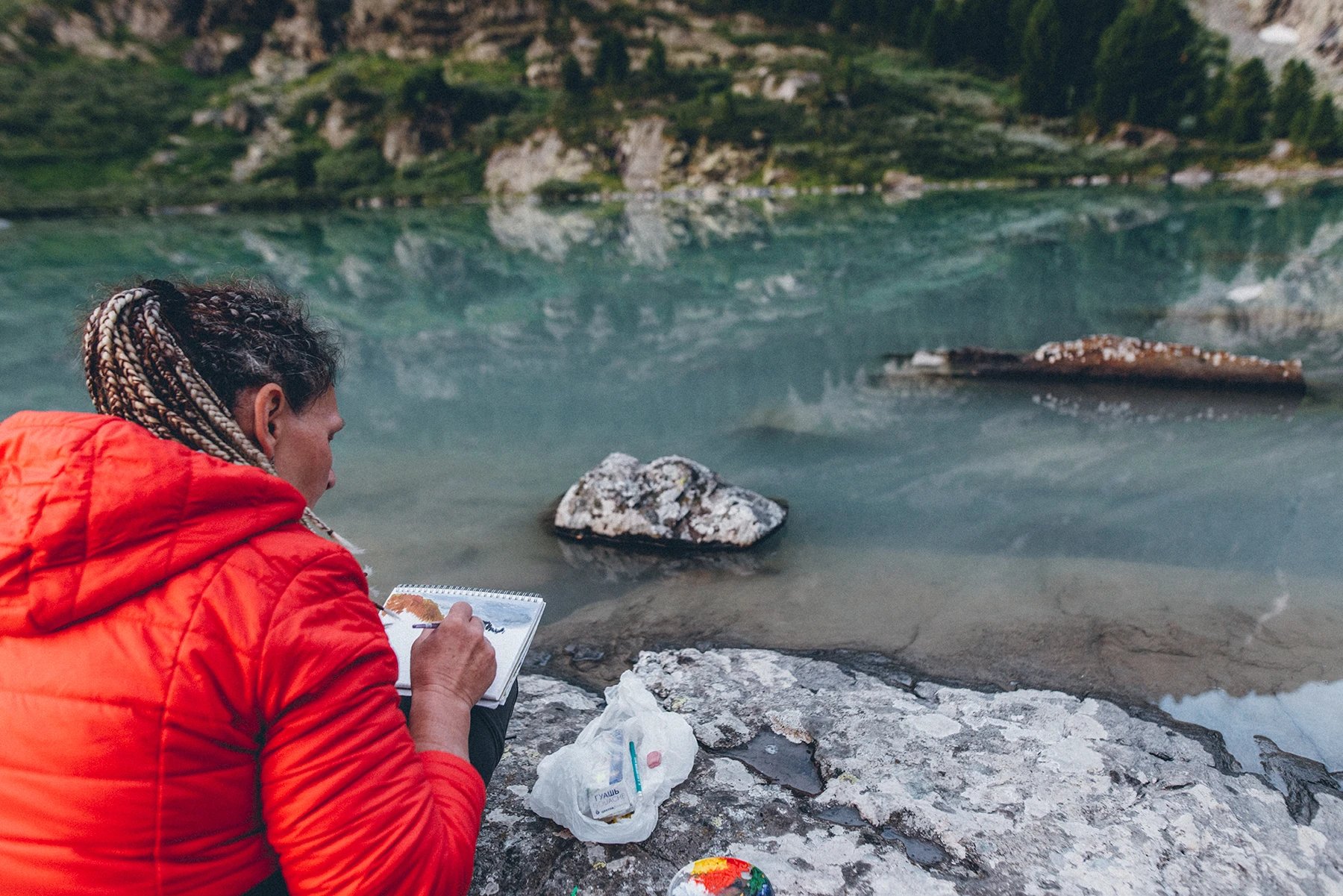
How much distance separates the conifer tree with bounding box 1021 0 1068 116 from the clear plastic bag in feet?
315

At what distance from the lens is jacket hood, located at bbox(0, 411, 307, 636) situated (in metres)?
1.32

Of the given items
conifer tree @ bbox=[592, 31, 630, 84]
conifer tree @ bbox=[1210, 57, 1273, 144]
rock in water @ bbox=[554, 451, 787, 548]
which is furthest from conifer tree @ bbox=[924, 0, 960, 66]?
rock in water @ bbox=[554, 451, 787, 548]

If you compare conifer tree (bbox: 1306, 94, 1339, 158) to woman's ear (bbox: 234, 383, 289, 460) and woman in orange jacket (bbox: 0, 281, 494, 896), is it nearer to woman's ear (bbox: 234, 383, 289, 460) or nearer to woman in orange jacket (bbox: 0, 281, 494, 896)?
woman's ear (bbox: 234, 383, 289, 460)

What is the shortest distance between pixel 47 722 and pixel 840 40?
437 feet

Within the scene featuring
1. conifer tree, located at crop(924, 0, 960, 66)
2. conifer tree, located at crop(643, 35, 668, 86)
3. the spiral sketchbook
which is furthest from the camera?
conifer tree, located at crop(924, 0, 960, 66)

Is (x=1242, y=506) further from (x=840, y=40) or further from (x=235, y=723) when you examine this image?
(x=840, y=40)

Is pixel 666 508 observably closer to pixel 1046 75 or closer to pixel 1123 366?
pixel 1123 366

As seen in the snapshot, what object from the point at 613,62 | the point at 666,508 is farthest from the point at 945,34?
the point at 666,508

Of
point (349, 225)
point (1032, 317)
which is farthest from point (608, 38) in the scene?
point (1032, 317)

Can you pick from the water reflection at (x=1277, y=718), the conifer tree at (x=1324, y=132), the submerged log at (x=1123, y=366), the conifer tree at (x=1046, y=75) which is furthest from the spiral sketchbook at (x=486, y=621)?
the conifer tree at (x=1046, y=75)

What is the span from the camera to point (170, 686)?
4.51 feet

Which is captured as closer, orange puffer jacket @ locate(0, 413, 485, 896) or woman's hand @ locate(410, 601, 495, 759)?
orange puffer jacket @ locate(0, 413, 485, 896)

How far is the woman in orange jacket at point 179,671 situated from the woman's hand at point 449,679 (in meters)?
0.27

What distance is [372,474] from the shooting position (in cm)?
805
